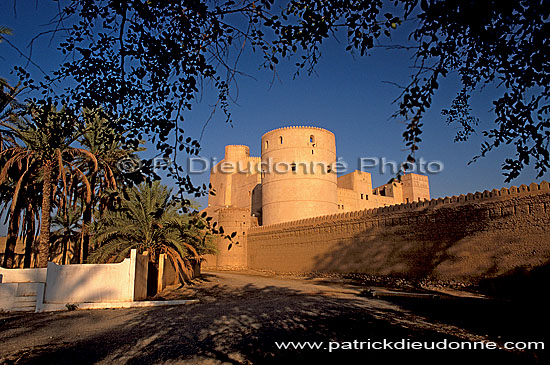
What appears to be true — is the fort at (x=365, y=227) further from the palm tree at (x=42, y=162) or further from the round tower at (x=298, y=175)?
the palm tree at (x=42, y=162)

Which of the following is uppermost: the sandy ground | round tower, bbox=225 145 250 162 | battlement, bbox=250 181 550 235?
round tower, bbox=225 145 250 162

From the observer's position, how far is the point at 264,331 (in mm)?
6254

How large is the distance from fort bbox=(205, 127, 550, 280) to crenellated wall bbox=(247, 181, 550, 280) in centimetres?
3

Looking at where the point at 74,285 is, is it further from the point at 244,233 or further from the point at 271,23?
the point at 244,233

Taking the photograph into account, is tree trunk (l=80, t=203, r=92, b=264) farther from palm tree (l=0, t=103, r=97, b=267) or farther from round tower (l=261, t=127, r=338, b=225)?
round tower (l=261, t=127, r=338, b=225)

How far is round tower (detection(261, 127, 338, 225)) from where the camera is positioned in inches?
1094

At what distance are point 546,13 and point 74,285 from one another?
10.9 metres

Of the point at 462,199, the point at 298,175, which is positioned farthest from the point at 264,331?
the point at 298,175

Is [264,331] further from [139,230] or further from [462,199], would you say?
[462,199]

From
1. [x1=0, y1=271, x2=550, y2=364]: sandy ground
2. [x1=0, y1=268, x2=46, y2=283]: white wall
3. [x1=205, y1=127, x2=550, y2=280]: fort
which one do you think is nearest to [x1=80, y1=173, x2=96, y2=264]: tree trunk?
[x1=0, y1=268, x2=46, y2=283]: white wall

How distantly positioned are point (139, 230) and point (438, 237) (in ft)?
36.2

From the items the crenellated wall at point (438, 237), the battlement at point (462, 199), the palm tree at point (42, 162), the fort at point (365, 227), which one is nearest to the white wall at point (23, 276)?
the palm tree at point (42, 162)

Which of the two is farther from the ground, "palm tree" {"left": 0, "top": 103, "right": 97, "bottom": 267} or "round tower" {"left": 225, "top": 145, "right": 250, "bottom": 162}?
"round tower" {"left": 225, "top": 145, "right": 250, "bottom": 162}

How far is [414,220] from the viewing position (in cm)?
1559
